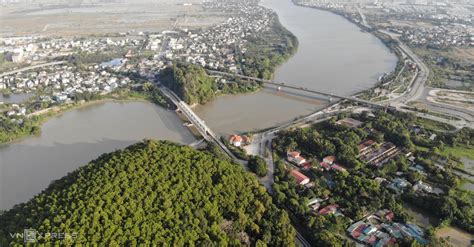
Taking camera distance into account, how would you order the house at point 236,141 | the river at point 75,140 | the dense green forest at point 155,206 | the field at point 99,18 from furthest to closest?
the field at point 99,18 → the house at point 236,141 → the river at point 75,140 → the dense green forest at point 155,206

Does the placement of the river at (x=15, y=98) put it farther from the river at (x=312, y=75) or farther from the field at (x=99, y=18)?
the field at (x=99, y=18)

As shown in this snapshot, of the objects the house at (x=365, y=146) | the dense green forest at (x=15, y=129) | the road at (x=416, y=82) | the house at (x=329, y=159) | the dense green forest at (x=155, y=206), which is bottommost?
the road at (x=416, y=82)

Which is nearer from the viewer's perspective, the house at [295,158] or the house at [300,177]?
the house at [300,177]

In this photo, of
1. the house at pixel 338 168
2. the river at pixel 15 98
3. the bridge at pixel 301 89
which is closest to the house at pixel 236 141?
the house at pixel 338 168

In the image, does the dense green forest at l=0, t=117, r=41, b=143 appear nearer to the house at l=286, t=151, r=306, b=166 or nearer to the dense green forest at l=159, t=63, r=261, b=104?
the dense green forest at l=159, t=63, r=261, b=104

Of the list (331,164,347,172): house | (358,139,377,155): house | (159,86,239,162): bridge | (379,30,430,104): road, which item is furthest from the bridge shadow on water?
(331,164,347,172): house

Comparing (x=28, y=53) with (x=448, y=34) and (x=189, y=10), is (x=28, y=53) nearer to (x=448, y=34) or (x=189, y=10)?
(x=189, y=10)

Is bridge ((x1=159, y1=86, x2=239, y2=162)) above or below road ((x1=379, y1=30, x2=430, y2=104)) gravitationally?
above

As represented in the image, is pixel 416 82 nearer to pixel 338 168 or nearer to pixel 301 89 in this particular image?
pixel 301 89
